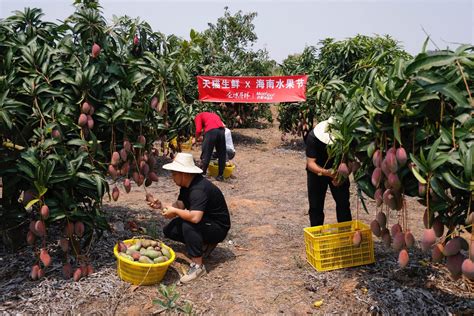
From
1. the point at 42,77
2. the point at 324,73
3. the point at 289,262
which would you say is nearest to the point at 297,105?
the point at 324,73

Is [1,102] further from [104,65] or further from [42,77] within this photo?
[104,65]

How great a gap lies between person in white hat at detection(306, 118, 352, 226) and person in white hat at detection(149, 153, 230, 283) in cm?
83

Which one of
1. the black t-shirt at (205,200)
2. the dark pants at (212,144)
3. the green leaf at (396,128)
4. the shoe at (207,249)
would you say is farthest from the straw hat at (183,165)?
the dark pants at (212,144)

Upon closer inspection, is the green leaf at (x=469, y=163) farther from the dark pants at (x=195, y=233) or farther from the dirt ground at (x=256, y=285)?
the dark pants at (x=195, y=233)

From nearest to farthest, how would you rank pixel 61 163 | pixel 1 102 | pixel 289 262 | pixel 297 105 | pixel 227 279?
pixel 1 102 < pixel 61 163 < pixel 227 279 < pixel 289 262 < pixel 297 105

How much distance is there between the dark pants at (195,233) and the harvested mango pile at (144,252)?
0.19m

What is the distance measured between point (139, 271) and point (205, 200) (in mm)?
722

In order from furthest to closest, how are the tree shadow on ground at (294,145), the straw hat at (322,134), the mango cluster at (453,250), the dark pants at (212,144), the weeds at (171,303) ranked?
the tree shadow on ground at (294,145), the dark pants at (212,144), the straw hat at (322,134), the weeds at (171,303), the mango cluster at (453,250)

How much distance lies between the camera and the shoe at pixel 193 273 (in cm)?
337

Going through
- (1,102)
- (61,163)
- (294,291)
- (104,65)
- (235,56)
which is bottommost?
(294,291)

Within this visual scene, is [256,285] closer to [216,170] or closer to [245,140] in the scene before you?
[216,170]

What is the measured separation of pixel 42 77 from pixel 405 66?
243 cm

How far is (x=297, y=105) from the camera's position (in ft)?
32.7

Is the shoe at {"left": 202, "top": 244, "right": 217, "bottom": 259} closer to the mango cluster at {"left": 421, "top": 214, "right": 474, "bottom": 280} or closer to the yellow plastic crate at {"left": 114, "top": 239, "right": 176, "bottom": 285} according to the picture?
the yellow plastic crate at {"left": 114, "top": 239, "right": 176, "bottom": 285}
